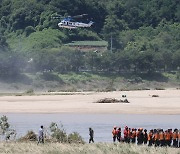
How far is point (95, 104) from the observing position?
220 feet

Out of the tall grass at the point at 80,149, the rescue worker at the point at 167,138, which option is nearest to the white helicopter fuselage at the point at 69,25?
the rescue worker at the point at 167,138

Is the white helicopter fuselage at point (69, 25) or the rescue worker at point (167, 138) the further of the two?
the white helicopter fuselage at point (69, 25)

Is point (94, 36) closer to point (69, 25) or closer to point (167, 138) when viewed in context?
point (69, 25)

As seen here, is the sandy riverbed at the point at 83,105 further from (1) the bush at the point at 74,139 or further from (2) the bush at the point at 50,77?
(2) the bush at the point at 50,77

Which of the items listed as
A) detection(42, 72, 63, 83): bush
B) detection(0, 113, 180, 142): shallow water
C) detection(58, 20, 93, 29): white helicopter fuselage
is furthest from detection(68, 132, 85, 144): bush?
detection(58, 20, 93, 29): white helicopter fuselage

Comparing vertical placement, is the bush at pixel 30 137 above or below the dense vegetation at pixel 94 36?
below

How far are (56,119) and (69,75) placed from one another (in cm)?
4664

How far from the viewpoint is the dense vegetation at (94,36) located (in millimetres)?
107562

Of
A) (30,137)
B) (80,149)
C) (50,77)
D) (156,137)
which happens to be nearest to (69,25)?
(50,77)

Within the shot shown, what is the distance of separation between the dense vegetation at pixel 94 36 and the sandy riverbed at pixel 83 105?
86.4 feet

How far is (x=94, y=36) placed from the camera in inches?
5108

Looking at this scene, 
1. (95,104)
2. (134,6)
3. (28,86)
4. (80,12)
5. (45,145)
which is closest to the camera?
(45,145)

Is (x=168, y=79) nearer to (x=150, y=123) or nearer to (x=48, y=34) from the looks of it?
(x=48, y=34)

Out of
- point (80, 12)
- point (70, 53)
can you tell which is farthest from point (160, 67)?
point (80, 12)
